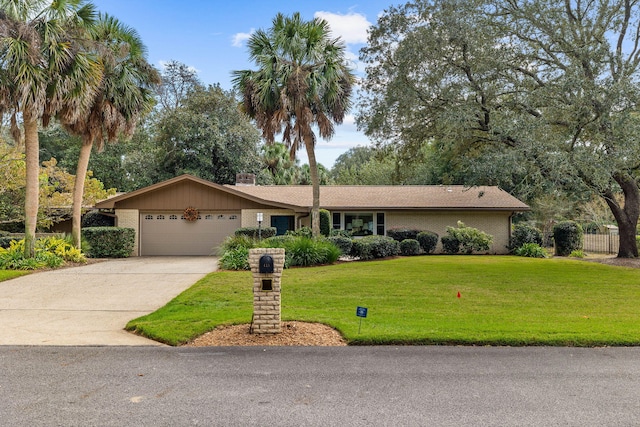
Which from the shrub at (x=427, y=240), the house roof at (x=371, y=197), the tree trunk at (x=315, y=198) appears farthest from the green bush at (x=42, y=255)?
the shrub at (x=427, y=240)

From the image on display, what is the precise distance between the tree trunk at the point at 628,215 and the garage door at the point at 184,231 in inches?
589

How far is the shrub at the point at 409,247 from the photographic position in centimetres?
1769

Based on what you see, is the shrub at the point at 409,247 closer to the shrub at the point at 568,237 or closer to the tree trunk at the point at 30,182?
the shrub at the point at 568,237

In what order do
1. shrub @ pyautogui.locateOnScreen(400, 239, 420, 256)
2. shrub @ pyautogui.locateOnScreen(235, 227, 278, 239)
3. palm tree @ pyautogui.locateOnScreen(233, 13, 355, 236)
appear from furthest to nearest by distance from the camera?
shrub @ pyautogui.locateOnScreen(400, 239, 420, 256)
shrub @ pyautogui.locateOnScreen(235, 227, 278, 239)
palm tree @ pyautogui.locateOnScreen(233, 13, 355, 236)

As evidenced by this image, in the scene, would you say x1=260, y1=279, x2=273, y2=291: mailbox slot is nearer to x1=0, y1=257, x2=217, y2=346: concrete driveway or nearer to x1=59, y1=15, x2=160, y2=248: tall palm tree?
x1=0, y1=257, x2=217, y2=346: concrete driveway

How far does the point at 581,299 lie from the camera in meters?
8.77

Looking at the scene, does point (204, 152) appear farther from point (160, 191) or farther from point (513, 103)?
point (513, 103)

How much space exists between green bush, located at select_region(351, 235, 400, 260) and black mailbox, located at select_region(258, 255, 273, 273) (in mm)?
10055

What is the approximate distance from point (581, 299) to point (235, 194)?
13902 millimetres

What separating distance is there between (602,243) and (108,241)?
23.9 m

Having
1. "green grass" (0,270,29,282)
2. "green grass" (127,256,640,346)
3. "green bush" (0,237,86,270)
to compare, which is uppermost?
"green bush" (0,237,86,270)

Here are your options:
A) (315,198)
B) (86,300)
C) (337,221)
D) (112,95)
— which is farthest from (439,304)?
(112,95)

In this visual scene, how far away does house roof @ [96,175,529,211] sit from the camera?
18.9 meters

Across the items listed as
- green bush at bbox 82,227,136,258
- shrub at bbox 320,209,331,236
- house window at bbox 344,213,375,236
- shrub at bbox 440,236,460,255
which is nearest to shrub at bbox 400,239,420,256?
shrub at bbox 440,236,460,255
